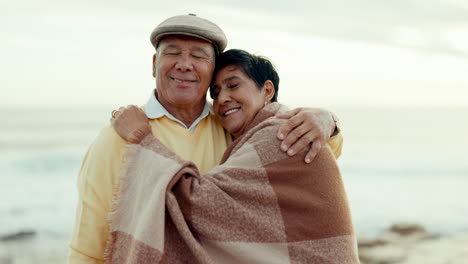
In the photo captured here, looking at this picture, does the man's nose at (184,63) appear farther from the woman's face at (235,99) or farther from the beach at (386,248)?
the beach at (386,248)

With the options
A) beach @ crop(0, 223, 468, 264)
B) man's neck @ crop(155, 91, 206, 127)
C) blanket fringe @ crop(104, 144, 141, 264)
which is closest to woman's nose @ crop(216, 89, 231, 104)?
man's neck @ crop(155, 91, 206, 127)

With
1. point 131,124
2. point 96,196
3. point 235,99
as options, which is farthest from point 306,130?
point 96,196

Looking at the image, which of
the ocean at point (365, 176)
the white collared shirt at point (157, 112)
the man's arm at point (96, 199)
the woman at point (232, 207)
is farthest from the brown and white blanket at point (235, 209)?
the ocean at point (365, 176)

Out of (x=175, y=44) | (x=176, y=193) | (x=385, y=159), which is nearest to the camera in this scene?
(x=176, y=193)

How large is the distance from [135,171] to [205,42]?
69cm

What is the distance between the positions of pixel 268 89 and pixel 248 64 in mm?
174

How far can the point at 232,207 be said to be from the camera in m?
1.91

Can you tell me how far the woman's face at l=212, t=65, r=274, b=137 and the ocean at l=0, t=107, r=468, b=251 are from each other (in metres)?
5.29

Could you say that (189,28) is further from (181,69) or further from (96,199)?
(96,199)

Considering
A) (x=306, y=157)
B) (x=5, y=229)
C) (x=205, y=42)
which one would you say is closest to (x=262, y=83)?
(x=205, y=42)

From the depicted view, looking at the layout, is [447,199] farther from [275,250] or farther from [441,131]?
[441,131]

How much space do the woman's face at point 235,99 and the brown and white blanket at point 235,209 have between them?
247mm

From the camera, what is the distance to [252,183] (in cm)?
198

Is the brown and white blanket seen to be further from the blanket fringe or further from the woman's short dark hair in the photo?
the woman's short dark hair
